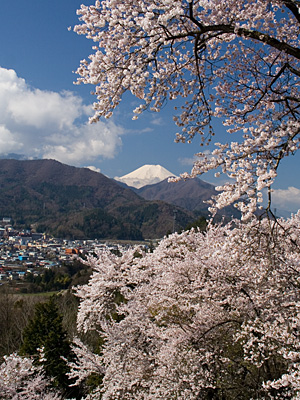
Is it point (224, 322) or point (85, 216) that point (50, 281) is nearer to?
point (224, 322)

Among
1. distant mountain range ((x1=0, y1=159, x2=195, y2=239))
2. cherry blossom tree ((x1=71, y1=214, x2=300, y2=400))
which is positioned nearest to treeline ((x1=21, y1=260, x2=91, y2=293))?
cherry blossom tree ((x1=71, y1=214, x2=300, y2=400))

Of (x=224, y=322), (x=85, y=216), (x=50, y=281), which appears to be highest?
(x=85, y=216)

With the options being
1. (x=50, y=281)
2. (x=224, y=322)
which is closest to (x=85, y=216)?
(x=50, y=281)

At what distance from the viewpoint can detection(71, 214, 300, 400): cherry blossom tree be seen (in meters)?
4.11

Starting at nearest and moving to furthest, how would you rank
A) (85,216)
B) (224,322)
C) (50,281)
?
(224,322) < (50,281) < (85,216)

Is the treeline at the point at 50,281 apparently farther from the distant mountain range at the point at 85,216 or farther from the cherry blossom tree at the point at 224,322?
the distant mountain range at the point at 85,216

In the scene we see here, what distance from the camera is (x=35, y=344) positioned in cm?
1603

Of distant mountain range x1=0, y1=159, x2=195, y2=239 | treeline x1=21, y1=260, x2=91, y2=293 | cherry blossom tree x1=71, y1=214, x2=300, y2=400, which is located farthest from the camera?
distant mountain range x1=0, y1=159, x2=195, y2=239

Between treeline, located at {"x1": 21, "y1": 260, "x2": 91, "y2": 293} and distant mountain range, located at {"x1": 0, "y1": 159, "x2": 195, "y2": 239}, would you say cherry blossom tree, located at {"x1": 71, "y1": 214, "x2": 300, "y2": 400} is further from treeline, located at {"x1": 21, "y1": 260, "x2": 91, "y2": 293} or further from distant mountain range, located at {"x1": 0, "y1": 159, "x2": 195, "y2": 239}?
Answer: distant mountain range, located at {"x1": 0, "y1": 159, "x2": 195, "y2": 239}

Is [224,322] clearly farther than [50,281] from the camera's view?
No

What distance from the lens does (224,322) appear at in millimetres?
5344

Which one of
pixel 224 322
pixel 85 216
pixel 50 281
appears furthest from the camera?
pixel 85 216

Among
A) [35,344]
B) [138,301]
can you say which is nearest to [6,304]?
[35,344]

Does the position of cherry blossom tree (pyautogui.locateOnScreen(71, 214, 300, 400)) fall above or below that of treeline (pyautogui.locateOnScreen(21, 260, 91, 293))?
above
